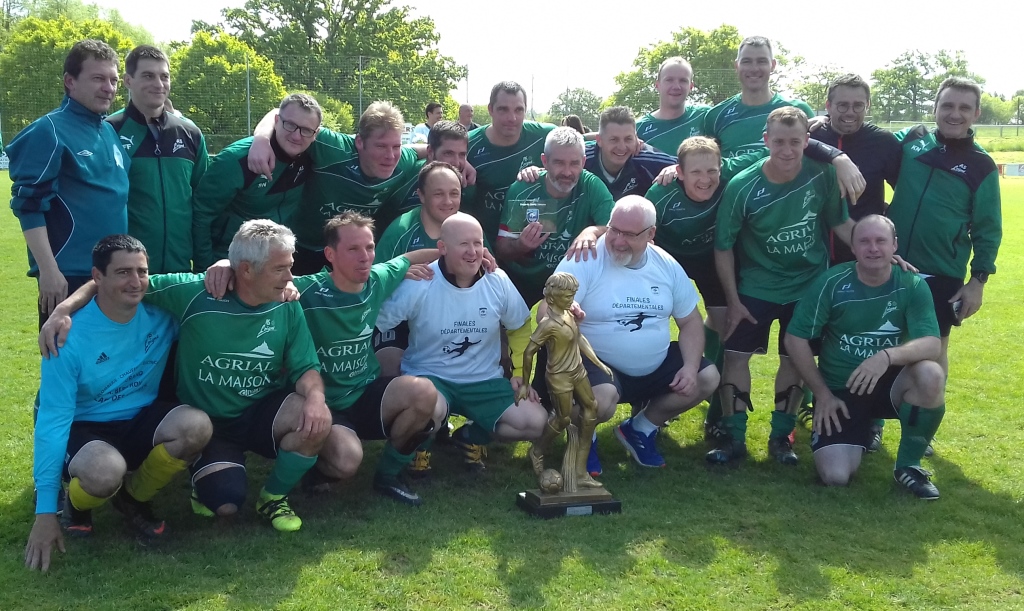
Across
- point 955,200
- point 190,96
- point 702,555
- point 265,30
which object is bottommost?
point 702,555

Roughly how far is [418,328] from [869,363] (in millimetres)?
2415

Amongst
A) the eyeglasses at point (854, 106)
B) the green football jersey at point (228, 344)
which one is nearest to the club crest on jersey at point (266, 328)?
the green football jersey at point (228, 344)

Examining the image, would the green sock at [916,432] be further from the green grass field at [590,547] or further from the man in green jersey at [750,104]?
the man in green jersey at [750,104]

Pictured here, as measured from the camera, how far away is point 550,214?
202 inches

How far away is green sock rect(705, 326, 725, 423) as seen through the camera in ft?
18.1

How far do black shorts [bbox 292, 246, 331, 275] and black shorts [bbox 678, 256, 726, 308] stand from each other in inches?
90.9

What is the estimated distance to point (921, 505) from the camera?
14.4 feet

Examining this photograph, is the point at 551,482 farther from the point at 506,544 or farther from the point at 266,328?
the point at 266,328

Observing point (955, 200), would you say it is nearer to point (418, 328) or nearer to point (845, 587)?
point (845, 587)

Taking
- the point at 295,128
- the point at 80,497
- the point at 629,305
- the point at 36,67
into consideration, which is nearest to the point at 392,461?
the point at 80,497

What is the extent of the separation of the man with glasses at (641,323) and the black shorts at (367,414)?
3.74ft

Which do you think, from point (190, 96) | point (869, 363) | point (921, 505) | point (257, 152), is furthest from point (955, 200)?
point (190, 96)

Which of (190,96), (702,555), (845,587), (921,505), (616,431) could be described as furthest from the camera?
(190,96)

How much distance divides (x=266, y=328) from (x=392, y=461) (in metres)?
0.96
